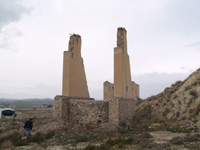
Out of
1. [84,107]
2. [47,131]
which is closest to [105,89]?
[84,107]

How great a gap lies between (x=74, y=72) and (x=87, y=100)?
2336 mm

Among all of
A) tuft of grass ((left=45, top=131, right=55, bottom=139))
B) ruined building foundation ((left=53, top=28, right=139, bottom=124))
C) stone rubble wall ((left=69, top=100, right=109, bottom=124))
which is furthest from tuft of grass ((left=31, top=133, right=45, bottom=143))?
stone rubble wall ((left=69, top=100, right=109, bottom=124))

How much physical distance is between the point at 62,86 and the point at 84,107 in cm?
219

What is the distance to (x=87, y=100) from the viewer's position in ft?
44.2

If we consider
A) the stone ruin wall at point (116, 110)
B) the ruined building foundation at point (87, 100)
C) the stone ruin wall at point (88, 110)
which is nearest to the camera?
the stone ruin wall at point (116, 110)

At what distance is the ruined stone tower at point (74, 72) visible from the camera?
13633mm

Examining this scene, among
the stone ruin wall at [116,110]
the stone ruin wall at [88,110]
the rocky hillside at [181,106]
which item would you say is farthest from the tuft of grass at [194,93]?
the stone ruin wall at [116,110]

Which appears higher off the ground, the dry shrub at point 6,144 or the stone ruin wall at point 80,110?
the stone ruin wall at point 80,110

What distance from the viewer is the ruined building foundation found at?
12573 mm

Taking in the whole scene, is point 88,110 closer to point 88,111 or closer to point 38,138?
point 88,111

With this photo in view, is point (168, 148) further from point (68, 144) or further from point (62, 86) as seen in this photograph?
point (62, 86)

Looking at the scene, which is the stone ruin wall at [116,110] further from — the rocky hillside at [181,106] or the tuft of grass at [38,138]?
the rocky hillside at [181,106]

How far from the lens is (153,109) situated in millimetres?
19531

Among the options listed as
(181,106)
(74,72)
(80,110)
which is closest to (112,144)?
(80,110)
